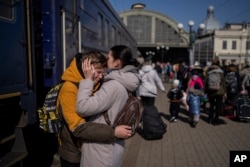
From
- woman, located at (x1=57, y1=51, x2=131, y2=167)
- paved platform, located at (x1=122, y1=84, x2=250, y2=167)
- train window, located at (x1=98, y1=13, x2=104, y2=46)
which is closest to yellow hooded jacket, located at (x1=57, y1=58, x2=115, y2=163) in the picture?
woman, located at (x1=57, y1=51, x2=131, y2=167)

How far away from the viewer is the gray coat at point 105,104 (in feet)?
7.48

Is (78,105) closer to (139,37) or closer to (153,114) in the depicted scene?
(153,114)

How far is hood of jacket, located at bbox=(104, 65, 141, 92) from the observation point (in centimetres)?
242

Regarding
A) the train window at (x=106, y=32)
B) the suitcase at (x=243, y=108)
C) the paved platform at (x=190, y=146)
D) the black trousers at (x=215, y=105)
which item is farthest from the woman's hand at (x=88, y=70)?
the suitcase at (x=243, y=108)

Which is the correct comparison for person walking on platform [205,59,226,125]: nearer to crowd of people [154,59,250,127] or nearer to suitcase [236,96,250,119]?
crowd of people [154,59,250,127]

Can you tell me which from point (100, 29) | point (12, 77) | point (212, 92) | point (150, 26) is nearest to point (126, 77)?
point (12, 77)

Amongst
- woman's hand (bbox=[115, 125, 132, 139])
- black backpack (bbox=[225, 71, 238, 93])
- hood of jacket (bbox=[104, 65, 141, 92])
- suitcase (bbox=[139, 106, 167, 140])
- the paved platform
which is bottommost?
the paved platform

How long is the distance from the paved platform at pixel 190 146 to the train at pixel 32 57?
1.67 m

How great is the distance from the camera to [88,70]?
7.70ft

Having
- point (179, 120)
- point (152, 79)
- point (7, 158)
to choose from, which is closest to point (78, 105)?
point (7, 158)

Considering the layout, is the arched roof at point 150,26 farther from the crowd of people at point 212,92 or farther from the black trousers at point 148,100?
the black trousers at point 148,100

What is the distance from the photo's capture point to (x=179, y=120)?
921 centimetres

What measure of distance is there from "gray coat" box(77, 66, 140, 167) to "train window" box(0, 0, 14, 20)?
1.57m

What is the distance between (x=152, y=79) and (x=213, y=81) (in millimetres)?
1626
